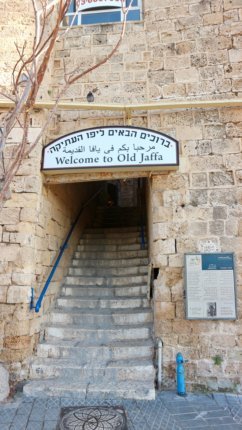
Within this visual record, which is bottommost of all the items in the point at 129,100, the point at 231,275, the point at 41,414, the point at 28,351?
the point at 41,414

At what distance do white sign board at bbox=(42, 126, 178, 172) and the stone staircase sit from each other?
6.59ft

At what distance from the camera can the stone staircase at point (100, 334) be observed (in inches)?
137

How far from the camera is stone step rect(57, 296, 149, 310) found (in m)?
4.62

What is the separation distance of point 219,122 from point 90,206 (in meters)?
4.23

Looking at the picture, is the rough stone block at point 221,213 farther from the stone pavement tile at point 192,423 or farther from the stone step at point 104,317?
the stone pavement tile at point 192,423

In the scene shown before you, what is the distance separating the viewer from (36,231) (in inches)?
162

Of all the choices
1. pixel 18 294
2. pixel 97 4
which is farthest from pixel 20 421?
pixel 97 4

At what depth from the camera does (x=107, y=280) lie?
5.17 m

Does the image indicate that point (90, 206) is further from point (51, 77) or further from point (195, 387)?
point (195, 387)

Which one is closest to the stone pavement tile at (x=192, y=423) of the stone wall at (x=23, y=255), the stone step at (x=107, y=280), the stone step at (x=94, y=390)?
the stone step at (x=94, y=390)

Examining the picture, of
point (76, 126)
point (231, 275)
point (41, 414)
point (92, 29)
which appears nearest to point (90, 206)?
point (76, 126)

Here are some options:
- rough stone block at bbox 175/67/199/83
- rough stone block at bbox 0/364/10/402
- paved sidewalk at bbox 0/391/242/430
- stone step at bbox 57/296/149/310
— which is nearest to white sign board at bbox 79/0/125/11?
rough stone block at bbox 175/67/199/83

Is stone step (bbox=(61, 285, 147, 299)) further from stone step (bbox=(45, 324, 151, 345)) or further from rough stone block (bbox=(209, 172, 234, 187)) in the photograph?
rough stone block (bbox=(209, 172, 234, 187))

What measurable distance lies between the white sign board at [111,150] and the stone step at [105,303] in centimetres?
199
